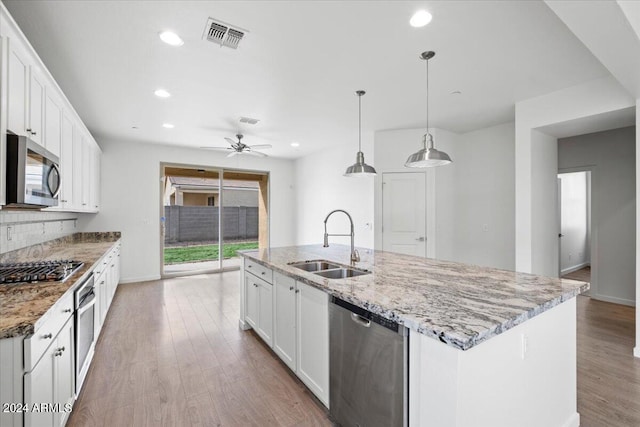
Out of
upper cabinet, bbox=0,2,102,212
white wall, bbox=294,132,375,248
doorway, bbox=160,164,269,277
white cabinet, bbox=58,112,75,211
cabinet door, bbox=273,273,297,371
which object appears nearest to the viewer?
upper cabinet, bbox=0,2,102,212

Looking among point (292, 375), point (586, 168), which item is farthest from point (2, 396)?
point (586, 168)

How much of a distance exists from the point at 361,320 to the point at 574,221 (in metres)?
7.41

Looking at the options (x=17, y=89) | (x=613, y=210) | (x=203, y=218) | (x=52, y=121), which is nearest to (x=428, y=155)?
A: (x=17, y=89)

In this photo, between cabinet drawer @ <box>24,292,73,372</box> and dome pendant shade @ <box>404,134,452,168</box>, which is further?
dome pendant shade @ <box>404,134,452,168</box>

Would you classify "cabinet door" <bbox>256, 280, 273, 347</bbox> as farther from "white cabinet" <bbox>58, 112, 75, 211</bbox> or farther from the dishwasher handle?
"white cabinet" <bbox>58, 112, 75, 211</bbox>

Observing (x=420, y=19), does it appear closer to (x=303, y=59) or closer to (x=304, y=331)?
(x=303, y=59)

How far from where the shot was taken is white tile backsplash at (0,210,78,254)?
2.66 meters

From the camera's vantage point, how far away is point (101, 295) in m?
3.02

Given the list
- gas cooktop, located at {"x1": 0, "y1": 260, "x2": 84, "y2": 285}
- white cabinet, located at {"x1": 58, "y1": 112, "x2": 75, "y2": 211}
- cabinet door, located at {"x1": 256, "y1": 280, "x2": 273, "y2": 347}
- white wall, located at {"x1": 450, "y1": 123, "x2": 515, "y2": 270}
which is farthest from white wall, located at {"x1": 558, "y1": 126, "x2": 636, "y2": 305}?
white cabinet, located at {"x1": 58, "y1": 112, "x2": 75, "y2": 211}

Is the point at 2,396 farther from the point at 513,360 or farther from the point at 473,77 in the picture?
the point at 473,77

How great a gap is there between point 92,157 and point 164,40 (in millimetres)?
3052

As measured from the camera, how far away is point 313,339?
2025mm

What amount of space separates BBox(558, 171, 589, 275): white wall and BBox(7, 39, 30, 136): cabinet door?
315 inches

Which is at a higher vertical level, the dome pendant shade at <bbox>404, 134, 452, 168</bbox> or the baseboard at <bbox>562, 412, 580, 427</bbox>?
the dome pendant shade at <bbox>404, 134, 452, 168</bbox>
